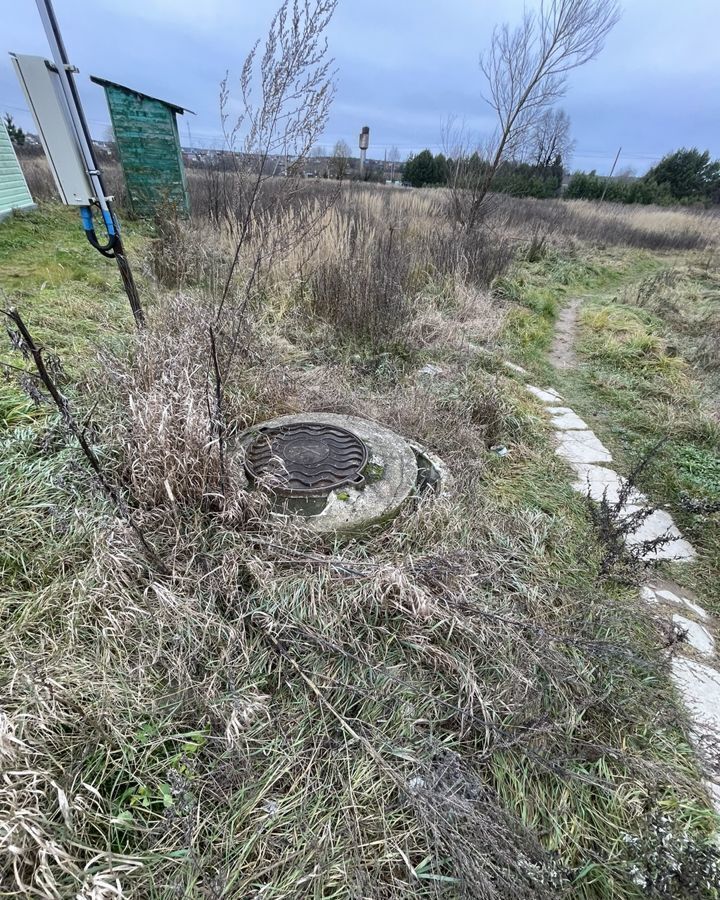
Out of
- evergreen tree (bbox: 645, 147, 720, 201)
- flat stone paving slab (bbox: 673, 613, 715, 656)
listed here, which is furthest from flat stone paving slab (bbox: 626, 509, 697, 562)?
evergreen tree (bbox: 645, 147, 720, 201)

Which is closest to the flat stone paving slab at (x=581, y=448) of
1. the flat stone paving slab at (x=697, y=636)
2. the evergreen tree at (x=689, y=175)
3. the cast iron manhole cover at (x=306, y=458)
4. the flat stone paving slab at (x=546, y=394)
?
the flat stone paving slab at (x=546, y=394)

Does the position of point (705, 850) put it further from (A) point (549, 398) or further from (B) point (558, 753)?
(A) point (549, 398)

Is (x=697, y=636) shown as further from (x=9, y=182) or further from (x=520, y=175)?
(x=520, y=175)

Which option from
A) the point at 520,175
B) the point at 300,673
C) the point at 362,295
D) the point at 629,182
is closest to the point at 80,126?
the point at 300,673

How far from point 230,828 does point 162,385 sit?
79.0 inches

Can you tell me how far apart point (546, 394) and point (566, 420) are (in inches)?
21.1

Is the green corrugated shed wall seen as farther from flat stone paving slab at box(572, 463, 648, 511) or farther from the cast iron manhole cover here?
flat stone paving slab at box(572, 463, 648, 511)

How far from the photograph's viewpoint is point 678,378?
14.8 feet

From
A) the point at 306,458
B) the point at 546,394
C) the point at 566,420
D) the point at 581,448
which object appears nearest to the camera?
the point at 306,458

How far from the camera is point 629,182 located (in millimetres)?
23375

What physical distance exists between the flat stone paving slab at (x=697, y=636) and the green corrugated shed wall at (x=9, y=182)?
32.3ft

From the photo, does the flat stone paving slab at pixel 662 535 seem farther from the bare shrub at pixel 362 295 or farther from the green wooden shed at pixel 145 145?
the green wooden shed at pixel 145 145

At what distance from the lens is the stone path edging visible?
5.27 feet

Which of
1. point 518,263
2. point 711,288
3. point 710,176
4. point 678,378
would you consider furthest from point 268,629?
point 710,176
